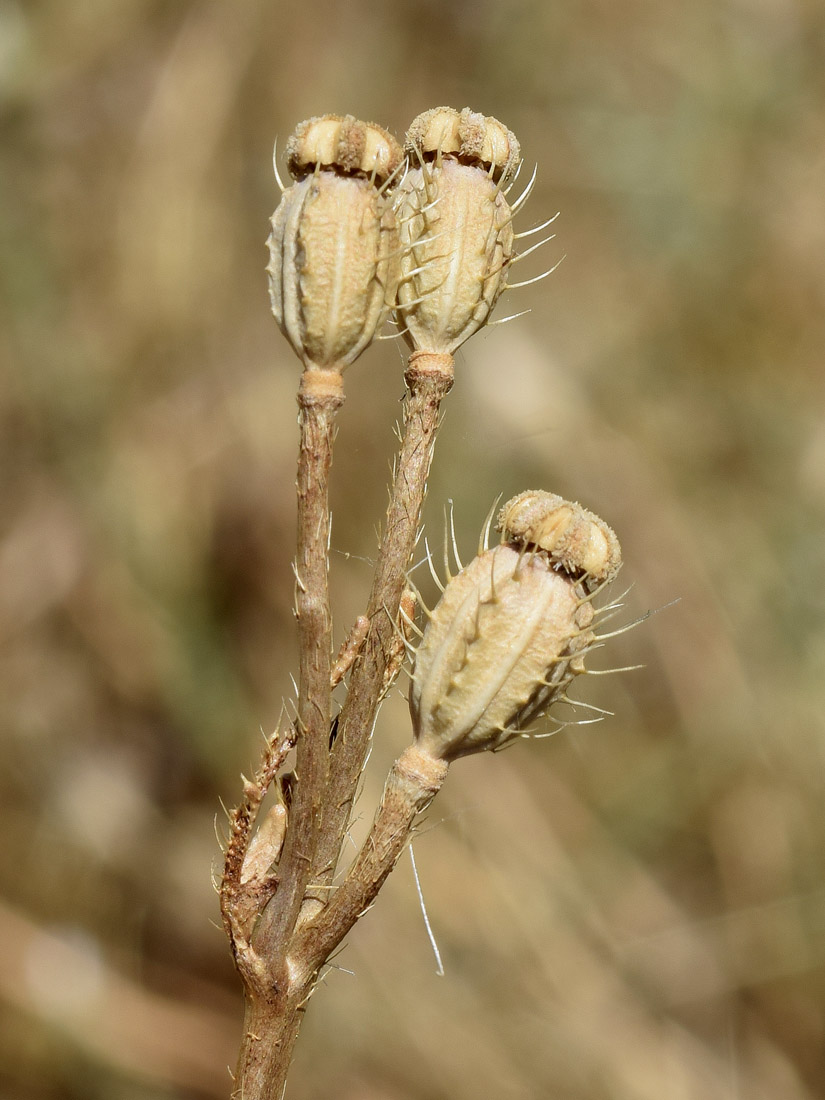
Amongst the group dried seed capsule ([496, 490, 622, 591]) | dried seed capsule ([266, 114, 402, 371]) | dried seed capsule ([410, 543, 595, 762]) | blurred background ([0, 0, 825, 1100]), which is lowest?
dried seed capsule ([410, 543, 595, 762])

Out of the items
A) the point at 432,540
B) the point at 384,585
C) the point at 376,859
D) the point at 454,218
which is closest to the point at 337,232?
the point at 454,218

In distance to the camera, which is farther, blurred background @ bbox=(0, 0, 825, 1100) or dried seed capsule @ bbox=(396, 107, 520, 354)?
blurred background @ bbox=(0, 0, 825, 1100)

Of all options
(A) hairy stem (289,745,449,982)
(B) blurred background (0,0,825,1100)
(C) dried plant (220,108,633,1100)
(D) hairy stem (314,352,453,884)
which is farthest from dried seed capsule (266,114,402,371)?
(B) blurred background (0,0,825,1100)

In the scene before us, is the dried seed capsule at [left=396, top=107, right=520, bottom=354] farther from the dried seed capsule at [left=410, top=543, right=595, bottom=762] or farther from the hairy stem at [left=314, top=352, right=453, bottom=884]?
the dried seed capsule at [left=410, top=543, right=595, bottom=762]

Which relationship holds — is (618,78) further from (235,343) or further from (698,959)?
(698,959)

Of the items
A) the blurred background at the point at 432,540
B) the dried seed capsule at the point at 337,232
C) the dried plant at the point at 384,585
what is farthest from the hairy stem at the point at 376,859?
the blurred background at the point at 432,540

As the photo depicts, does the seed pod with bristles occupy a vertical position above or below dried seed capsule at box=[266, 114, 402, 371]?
below

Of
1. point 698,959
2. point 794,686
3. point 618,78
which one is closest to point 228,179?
point 618,78
